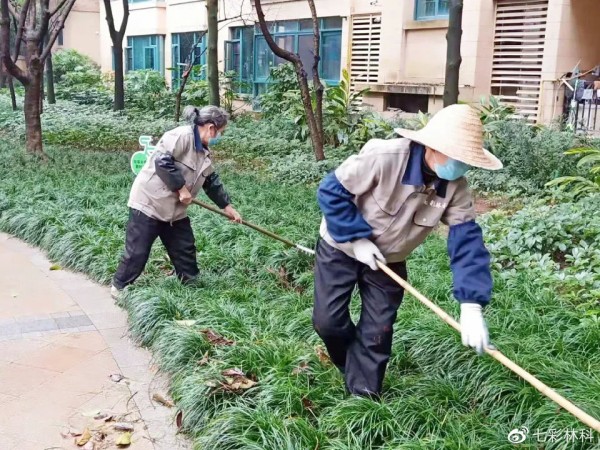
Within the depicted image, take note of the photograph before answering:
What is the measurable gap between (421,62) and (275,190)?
7.77 m

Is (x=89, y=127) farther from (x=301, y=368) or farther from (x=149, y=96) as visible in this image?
(x=301, y=368)

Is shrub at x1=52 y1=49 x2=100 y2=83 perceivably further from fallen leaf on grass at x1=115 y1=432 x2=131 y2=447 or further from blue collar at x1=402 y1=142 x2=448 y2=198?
blue collar at x1=402 y1=142 x2=448 y2=198

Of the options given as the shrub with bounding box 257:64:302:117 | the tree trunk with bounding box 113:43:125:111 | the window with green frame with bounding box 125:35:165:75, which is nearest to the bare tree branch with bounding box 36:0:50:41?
the shrub with bounding box 257:64:302:117

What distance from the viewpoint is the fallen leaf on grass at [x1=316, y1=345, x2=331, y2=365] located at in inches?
158

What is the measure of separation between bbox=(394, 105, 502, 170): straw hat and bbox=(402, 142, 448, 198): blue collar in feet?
0.27

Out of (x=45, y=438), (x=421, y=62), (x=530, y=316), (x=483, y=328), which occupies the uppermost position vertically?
(x=421, y=62)

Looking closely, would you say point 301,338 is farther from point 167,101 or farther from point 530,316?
point 167,101

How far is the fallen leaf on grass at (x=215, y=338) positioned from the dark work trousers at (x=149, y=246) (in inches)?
48.7

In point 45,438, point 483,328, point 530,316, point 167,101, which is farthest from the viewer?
point 167,101

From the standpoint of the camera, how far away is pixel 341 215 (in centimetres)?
327

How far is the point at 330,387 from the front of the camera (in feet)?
12.2

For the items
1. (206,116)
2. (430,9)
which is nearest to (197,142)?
(206,116)

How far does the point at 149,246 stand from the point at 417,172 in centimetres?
279

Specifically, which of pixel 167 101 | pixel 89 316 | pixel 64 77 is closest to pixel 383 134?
pixel 89 316
